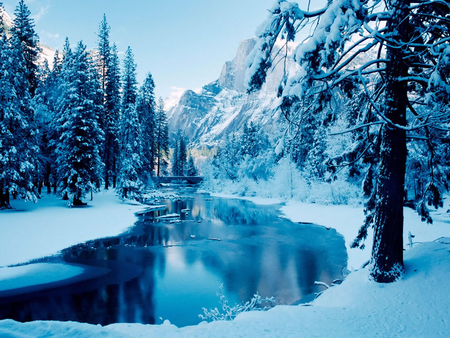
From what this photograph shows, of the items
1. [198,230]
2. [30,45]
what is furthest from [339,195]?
[30,45]

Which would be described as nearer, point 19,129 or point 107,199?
point 19,129

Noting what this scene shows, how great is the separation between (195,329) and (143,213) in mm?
23726

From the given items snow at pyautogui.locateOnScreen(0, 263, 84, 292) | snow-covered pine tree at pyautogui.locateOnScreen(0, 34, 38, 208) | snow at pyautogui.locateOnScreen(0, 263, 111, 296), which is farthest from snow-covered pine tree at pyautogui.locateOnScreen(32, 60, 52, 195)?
snow at pyautogui.locateOnScreen(0, 263, 111, 296)

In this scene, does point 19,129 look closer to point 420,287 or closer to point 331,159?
point 331,159

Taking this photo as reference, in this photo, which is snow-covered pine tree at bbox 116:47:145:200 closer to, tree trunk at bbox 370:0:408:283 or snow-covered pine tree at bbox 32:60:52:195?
snow-covered pine tree at bbox 32:60:52:195

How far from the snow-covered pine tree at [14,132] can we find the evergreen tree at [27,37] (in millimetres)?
8445

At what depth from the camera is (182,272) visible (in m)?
11.9

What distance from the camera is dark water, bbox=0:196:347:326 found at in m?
8.41

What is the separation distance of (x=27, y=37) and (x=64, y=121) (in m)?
11.6

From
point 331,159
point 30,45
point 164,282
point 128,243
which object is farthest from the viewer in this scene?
point 30,45

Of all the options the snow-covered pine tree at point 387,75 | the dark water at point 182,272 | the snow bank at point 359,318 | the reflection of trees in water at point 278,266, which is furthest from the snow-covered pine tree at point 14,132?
the snow-covered pine tree at point 387,75

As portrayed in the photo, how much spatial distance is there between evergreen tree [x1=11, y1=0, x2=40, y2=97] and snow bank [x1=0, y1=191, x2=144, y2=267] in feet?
47.0

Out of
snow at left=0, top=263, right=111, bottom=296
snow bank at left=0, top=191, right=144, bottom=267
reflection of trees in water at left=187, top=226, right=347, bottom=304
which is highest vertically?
snow bank at left=0, top=191, right=144, bottom=267

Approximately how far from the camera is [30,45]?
93.1 ft
